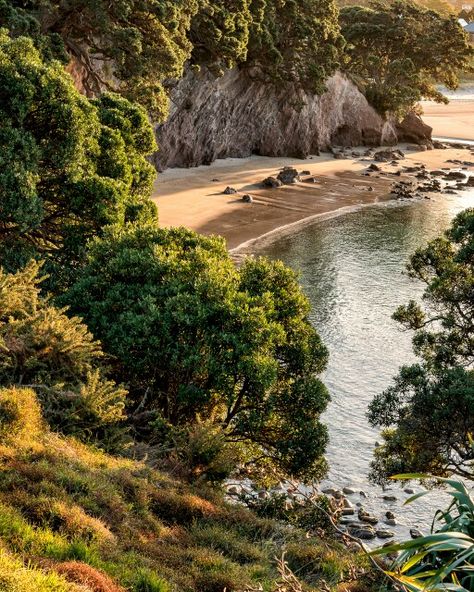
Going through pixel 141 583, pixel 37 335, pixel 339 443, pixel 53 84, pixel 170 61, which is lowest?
pixel 339 443

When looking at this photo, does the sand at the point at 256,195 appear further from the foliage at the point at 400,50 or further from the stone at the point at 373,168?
the foliage at the point at 400,50

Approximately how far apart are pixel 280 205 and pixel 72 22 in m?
24.0

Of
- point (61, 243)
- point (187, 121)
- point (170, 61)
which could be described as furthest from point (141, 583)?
point (187, 121)

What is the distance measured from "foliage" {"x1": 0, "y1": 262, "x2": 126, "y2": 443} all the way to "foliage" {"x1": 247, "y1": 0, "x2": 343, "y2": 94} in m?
58.5

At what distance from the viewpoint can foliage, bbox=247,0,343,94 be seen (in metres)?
72.2

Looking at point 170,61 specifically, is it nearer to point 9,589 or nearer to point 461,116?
point 9,589

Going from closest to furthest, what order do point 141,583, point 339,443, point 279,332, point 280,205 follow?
1. point 141,583
2. point 279,332
3. point 339,443
4. point 280,205

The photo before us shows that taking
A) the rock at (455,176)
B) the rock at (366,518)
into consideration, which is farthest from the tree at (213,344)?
the rock at (455,176)

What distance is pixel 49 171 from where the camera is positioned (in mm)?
24266

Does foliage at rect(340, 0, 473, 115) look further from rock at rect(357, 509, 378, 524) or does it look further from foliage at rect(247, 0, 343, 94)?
rock at rect(357, 509, 378, 524)

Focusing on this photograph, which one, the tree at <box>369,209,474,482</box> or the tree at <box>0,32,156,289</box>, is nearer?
the tree at <box>369,209,474,482</box>

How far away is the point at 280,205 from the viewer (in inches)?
2405

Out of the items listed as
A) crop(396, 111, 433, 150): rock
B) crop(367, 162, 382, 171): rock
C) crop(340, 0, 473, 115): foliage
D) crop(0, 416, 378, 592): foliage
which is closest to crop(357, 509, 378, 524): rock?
crop(0, 416, 378, 592): foliage

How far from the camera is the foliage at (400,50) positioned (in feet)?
308
